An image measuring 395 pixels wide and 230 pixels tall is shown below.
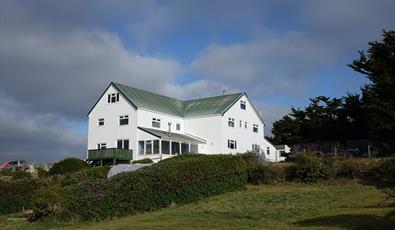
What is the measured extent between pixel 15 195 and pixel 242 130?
106 feet

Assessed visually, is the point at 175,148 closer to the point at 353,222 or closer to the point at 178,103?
the point at 178,103

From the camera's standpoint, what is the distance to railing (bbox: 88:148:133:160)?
1799 inches

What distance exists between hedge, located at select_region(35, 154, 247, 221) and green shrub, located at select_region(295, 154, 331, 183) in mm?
5650

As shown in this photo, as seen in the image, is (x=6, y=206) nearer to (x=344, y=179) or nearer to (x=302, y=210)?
(x=302, y=210)

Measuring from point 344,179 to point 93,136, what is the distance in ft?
101

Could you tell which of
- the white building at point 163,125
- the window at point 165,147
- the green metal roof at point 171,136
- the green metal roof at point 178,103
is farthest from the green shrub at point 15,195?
the green metal roof at point 178,103

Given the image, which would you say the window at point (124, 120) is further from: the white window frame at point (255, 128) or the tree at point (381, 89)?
the tree at point (381, 89)

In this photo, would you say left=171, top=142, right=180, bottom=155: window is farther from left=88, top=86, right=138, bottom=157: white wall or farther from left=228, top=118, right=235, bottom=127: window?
left=228, top=118, right=235, bottom=127: window

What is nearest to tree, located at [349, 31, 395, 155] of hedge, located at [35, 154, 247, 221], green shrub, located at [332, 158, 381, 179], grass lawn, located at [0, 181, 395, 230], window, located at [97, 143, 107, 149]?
green shrub, located at [332, 158, 381, 179]

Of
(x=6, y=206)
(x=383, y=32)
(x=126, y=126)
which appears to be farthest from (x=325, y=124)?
(x=6, y=206)

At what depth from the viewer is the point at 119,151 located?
46.0 metres

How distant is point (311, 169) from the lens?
27109 millimetres

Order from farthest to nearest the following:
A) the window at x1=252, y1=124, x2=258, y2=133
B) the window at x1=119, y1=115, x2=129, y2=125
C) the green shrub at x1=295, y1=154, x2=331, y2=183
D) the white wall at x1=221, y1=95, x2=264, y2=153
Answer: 1. the window at x1=252, y1=124, x2=258, y2=133
2. the white wall at x1=221, y1=95, x2=264, y2=153
3. the window at x1=119, y1=115, x2=129, y2=125
4. the green shrub at x1=295, y1=154, x2=331, y2=183

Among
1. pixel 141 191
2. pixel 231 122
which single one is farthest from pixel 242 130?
pixel 141 191
